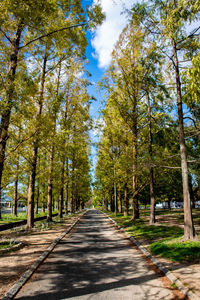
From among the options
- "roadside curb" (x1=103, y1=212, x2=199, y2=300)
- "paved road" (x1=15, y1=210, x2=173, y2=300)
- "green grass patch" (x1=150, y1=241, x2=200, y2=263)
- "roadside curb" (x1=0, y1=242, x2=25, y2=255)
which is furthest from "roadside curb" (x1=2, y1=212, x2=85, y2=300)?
"green grass patch" (x1=150, y1=241, x2=200, y2=263)

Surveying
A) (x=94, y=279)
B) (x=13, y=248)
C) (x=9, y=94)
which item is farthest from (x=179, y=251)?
(x=9, y=94)

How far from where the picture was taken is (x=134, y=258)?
6977 millimetres

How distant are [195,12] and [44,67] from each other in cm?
984

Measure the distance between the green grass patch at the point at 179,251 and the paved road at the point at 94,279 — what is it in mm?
833

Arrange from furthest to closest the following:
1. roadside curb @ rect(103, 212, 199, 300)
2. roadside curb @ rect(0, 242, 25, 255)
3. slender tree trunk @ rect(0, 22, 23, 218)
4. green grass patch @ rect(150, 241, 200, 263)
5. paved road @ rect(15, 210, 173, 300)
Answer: roadside curb @ rect(0, 242, 25, 255) < slender tree trunk @ rect(0, 22, 23, 218) < green grass patch @ rect(150, 241, 200, 263) < paved road @ rect(15, 210, 173, 300) < roadside curb @ rect(103, 212, 199, 300)

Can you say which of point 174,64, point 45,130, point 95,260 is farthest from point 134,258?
point 174,64

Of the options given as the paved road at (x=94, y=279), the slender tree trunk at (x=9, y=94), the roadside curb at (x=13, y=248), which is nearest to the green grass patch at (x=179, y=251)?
the paved road at (x=94, y=279)

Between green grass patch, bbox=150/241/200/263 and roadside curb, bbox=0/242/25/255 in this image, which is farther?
roadside curb, bbox=0/242/25/255

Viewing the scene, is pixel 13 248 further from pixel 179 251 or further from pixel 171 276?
pixel 179 251

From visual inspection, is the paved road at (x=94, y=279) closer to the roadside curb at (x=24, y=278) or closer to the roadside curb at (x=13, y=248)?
the roadside curb at (x=24, y=278)

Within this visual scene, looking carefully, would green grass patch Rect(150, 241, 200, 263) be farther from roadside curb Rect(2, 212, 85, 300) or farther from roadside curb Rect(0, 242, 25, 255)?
roadside curb Rect(0, 242, 25, 255)

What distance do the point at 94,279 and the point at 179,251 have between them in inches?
135

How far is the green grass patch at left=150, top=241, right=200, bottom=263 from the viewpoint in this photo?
20.6 ft

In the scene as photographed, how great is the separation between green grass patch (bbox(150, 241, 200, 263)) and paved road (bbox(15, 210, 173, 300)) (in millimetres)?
833
